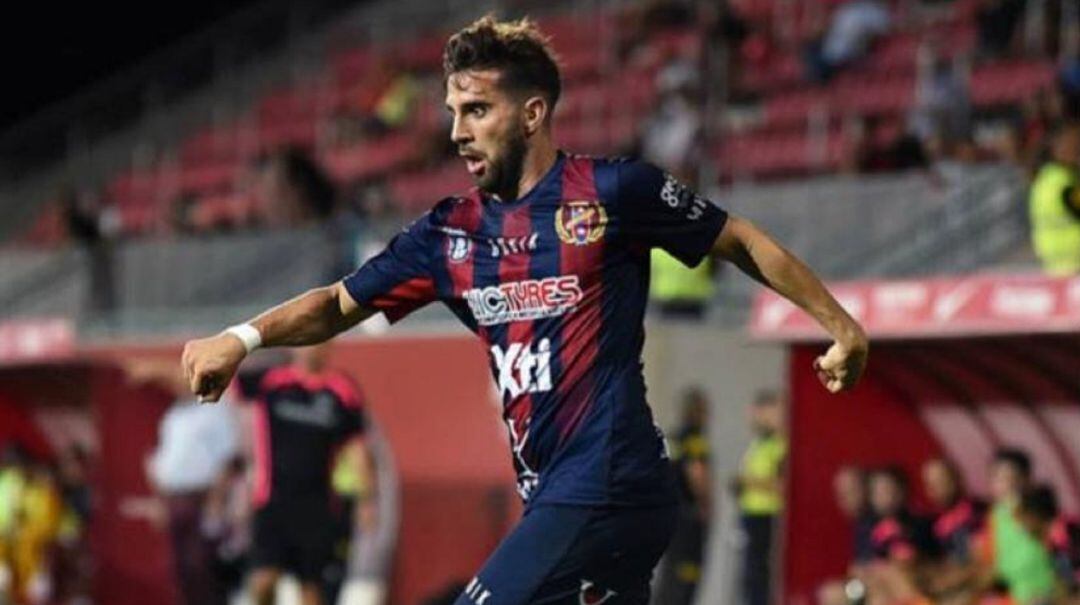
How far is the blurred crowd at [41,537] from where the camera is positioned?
1894cm

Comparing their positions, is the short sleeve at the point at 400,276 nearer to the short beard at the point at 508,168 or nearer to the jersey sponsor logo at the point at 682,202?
the short beard at the point at 508,168

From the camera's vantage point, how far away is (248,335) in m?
6.80

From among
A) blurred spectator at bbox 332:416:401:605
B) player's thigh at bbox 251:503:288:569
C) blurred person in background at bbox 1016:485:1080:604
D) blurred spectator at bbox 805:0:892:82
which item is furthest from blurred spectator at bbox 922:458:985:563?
blurred spectator at bbox 805:0:892:82

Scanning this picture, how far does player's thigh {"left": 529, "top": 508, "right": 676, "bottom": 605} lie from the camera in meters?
6.48

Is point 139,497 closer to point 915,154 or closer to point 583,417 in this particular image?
point 915,154

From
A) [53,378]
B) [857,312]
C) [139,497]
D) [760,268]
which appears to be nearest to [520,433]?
[760,268]

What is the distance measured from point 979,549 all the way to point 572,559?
577cm

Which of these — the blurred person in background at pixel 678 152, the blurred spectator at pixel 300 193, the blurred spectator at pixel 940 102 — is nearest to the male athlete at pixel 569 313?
the blurred person in background at pixel 678 152

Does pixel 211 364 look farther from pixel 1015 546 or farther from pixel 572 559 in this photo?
pixel 1015 546

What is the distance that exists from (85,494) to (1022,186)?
756 centimetres

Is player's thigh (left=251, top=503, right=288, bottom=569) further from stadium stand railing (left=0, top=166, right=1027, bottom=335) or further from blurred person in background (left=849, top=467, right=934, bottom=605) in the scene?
blurred person in background (left=849, top=467, right=934, bottom=605)

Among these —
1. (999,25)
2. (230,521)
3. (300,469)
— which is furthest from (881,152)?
Result: (230,521)

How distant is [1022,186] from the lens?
14859 millimetres

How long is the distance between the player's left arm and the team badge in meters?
0.73
